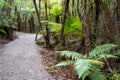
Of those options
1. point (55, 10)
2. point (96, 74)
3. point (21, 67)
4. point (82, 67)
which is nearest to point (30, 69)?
point (21, 67)

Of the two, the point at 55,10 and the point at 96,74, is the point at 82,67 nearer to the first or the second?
the point at 96,74

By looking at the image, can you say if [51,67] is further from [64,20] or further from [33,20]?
[33,20]

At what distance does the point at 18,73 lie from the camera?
7613 millimetres

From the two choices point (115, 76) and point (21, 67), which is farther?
point (21, 67)

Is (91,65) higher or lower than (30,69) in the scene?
higher

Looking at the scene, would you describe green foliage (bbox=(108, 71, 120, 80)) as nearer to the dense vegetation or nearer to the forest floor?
the dense vegetation

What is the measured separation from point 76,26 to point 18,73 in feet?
9.67

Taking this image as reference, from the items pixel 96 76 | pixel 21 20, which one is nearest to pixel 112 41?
pixel 96 76

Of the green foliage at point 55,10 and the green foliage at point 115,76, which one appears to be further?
the green foliage at point 55,10

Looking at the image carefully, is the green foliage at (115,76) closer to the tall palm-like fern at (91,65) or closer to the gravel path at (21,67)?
the tall palm-like fern at (91,65)

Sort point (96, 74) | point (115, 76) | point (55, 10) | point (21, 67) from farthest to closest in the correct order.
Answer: point (55, 10)
point (21, 67)
point (115, 76)
point (96, 74)

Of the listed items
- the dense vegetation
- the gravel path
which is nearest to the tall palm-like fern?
the dense vegetation

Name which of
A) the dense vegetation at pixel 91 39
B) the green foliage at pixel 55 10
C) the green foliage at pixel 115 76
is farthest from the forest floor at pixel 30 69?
the green foliage at pixel 55 10

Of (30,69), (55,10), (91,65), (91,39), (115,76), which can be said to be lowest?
(30,69)
